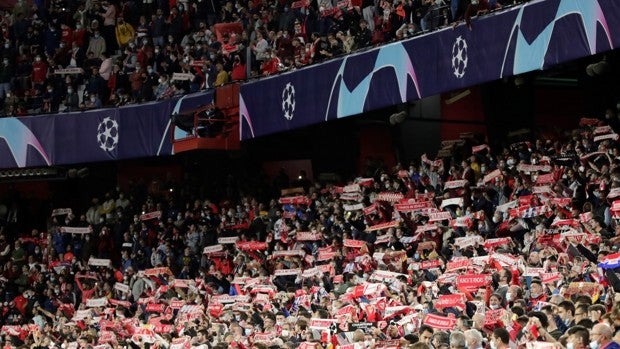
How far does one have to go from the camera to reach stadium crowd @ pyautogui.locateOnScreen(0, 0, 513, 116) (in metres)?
22.5

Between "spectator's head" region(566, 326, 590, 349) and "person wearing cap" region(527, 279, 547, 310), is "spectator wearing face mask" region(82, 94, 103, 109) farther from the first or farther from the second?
"spectator's head" region(566, 326, 590, 349)

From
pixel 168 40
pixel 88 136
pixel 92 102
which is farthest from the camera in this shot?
pixel 168 40

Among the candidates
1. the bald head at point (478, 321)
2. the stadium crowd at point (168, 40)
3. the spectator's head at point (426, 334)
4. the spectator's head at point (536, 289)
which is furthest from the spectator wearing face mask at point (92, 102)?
the bald head at point (478, 321)

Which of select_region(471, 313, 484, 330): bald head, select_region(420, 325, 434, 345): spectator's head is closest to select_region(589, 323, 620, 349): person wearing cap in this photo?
select_region(471, 313, 484, 330): bald head

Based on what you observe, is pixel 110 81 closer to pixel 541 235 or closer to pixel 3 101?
pixel 3 101

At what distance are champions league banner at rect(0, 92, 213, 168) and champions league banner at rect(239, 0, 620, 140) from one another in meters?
2.32

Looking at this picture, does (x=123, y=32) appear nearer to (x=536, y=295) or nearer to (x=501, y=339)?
(x=536, y=295)

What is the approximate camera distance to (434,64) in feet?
66.6

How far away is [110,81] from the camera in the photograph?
90.9 ft

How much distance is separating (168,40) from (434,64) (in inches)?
361

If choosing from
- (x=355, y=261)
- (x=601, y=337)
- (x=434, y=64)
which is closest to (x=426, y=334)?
(x=601, y=337)

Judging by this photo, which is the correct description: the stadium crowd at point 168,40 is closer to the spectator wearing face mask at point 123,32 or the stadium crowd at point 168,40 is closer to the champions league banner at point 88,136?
the spectator wearing face mask at point 123,32

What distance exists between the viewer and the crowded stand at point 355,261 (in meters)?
14.0

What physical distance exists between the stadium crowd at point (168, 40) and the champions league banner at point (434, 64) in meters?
0.37
